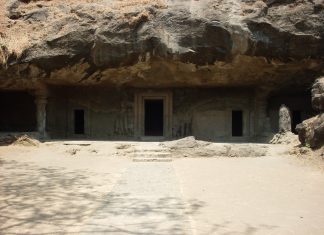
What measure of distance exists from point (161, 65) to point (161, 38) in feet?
4.22

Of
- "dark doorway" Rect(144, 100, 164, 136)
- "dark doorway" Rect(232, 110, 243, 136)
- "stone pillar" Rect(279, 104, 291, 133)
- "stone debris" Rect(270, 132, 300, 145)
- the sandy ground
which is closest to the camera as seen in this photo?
the sandy ground

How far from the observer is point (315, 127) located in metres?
9.91

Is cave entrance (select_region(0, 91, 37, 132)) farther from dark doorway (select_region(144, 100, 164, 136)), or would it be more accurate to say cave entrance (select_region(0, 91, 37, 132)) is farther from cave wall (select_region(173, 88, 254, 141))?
cave wall (select_region(173, 88, 254, 141))

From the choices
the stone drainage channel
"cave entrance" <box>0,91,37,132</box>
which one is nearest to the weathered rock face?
the stone drainage channel

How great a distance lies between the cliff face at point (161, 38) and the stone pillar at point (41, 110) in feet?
2.40

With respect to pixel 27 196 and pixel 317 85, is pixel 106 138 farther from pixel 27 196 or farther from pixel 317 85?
pixel 27 196

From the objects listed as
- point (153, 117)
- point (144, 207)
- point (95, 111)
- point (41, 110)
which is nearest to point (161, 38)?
point (95, 111)

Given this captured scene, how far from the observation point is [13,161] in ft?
31.8

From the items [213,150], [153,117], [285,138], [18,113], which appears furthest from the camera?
[153,117]

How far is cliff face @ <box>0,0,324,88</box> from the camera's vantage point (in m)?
12.3

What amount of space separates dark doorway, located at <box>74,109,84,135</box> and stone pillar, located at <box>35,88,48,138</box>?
6.75ft

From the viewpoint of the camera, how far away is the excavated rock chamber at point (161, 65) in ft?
40.7

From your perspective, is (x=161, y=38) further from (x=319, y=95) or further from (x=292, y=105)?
(x=292, y=105)

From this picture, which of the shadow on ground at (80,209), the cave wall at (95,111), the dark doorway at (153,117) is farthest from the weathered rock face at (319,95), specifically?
the dark doorway at (153,117)
